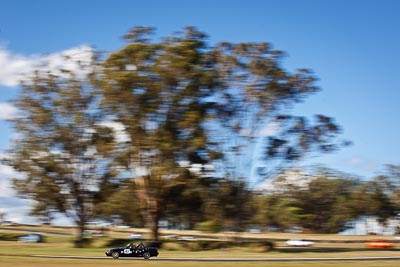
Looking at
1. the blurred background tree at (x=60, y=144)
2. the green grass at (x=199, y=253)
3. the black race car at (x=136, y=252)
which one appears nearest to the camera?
the green grass at (x=199, y=253)

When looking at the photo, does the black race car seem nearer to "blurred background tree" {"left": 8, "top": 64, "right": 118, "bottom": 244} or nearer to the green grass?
the green grass

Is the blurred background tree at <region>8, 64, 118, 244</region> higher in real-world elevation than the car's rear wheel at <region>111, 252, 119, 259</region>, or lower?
higher

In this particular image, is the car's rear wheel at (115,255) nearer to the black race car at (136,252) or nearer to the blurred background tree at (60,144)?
the black race car at (136,252)

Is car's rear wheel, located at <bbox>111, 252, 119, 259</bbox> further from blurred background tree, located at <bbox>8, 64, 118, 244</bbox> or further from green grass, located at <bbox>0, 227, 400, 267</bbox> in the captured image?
blurred background tree, located at <bbox>8, 64, 118, 244</bbox>

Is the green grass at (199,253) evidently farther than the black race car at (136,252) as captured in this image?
No

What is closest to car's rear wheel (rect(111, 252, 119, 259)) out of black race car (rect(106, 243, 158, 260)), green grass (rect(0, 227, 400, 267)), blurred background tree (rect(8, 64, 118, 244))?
black race car (rect(106, 243, 158, 260))

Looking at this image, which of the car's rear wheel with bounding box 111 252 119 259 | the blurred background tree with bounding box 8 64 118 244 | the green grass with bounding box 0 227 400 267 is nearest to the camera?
the green grass with bounding box 0 227 400 267

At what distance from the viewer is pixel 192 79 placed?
60.1 metres

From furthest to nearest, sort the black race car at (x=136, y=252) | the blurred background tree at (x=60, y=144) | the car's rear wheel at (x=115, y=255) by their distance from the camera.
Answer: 1. the blurred background tree at (x=60, y=144)
2. the car's rear wheel at (x=115, y=255)
3. the black race car at (x=136, y=252)

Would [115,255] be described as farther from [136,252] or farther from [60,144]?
[60,144]

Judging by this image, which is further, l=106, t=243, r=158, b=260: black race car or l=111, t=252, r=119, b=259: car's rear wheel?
l=111, t=252, r=119, b=259: car's rear wheel

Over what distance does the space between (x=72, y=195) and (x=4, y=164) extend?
30.9 ft

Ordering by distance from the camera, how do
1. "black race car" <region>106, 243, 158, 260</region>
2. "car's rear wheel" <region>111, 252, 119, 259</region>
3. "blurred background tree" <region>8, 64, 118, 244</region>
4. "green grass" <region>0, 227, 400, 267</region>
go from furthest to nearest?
"blurred background tree" <region>8, 64, 118, 244</region> → "car's rear wheel" <region>111, 252, 119, 259</region> → "black race car" <region>106, 243, 158, 260</region> → "green grass" <region>0, 227, 400, 267</region>

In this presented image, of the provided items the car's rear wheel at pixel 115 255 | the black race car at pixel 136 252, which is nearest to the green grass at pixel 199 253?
the car's rear wheel at pixel 115 255
